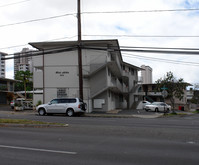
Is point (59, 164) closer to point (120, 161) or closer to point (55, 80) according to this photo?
point (120, 161)

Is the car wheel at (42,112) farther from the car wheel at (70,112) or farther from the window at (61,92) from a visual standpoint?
the window at (61,92)

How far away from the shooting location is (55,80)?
31.7 metres

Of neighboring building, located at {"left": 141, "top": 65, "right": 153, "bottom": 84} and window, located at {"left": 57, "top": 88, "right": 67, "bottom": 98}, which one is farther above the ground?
neighboring building, located at {"left": 141, "top": 65, "right": 153, "bottom": 84}

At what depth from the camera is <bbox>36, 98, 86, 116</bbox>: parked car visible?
23.4 m

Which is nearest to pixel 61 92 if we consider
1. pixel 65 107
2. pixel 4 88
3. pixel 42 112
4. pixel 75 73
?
pixel 75 73

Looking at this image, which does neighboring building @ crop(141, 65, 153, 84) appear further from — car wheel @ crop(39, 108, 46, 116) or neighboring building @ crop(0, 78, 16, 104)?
car wheel @ crop(39, 108, 46, 116)

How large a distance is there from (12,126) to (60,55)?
18522 millimetres

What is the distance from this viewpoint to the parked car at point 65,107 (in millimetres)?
23402

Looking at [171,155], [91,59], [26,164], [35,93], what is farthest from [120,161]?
[35,93]

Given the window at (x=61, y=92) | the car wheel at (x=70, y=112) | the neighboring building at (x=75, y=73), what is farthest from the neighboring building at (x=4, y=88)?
the car wheel at (x=70, y=112)

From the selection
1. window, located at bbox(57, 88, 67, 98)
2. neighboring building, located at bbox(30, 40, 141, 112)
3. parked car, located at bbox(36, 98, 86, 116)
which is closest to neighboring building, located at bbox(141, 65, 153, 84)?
neighboring building, located at bbox(30, 40, 141, 112)

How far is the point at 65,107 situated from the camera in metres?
23.5

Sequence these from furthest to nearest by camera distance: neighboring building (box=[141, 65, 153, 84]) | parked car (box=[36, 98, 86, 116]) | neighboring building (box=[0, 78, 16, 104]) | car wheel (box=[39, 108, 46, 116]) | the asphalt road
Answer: neighboring building (box=[141, 65, 153, 84]), neighboring building (box=[0, 78, 16, 104]), car wheel (box=[39, 108, 46, 116]), parked car (box=[36, 98, 86, 116]), the asphalt road

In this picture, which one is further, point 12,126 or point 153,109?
point 153,109
